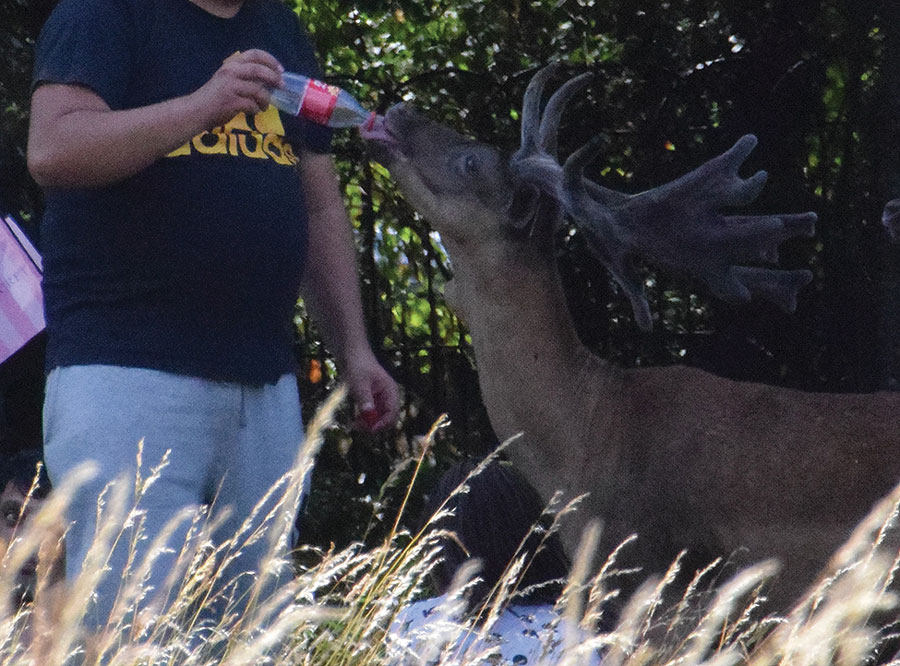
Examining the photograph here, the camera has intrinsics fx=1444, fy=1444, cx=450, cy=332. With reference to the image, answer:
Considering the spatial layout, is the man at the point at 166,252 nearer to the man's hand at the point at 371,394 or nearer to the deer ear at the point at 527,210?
the man's hand at the point at 371,394

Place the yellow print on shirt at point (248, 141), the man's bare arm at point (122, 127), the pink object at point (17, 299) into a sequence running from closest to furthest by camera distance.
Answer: the man's bare arm at point (122, 127) < the yellow print on shirt at point (248, 141) < the pink object at point (17, 299)

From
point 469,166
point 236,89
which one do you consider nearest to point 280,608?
point 236,89

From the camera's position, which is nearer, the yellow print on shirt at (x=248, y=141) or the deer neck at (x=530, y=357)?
the yellow print on shirt at (x=248, y=141)

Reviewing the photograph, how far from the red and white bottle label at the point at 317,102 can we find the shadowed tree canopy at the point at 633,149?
3.01 m

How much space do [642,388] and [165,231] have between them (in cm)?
195

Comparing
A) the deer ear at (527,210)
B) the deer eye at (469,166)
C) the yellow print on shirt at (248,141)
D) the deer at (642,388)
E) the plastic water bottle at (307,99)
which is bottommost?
the deer at (642,388)

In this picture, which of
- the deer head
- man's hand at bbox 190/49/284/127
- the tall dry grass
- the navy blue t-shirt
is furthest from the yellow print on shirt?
the deer head

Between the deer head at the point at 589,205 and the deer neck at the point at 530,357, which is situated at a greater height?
the deer head at the point at 589,205

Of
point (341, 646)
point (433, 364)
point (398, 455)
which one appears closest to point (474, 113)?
point (433, 364)

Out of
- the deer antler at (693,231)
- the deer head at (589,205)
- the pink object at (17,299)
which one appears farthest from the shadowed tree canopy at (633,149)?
the pink object at (17,299)

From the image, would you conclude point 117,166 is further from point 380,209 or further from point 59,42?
point 380,209

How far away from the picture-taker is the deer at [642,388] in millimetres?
3961

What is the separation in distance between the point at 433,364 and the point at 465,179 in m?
2.26

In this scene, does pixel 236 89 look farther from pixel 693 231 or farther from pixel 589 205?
pixel 693 231
